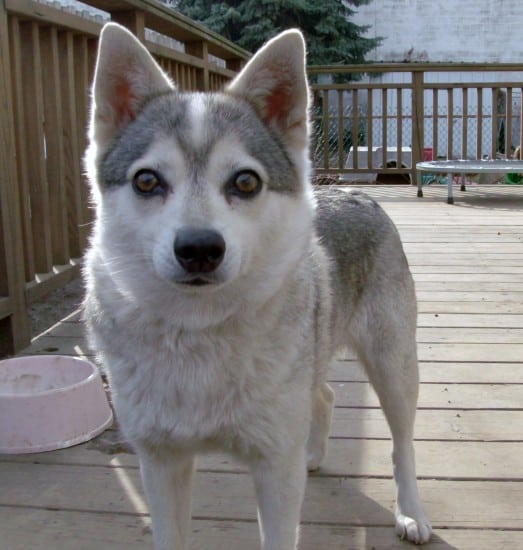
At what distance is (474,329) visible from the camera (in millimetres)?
3529

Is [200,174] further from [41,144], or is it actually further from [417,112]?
[417,112]

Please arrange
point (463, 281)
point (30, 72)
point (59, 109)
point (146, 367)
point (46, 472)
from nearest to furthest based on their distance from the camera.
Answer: point (146, 367) < point (46, 472) < point (30, 72) < point (59, 109) < point (463, 281)

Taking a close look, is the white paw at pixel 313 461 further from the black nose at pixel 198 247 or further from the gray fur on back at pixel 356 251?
the black nose at pixel 198 247

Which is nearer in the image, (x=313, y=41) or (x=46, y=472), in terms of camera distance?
(x=46, y=472)

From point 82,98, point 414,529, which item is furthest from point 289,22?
point 414,529

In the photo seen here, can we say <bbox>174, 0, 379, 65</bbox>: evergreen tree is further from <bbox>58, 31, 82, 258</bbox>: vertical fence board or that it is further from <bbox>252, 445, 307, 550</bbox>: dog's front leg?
<bbox>252, 445, 307, 550</bbox>: dog's front leg

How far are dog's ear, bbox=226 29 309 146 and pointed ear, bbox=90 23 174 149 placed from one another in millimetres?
224

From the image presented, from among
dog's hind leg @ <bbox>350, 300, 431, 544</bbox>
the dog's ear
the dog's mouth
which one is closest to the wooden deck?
dog's hind leg @ <bbox>350, 300, 431, 544</bbox>

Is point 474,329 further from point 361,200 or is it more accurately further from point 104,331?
point 104,331

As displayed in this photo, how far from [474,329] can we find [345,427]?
1.22m

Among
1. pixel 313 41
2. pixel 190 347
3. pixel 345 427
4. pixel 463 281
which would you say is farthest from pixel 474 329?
pixel 313 41

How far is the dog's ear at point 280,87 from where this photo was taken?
1.85m

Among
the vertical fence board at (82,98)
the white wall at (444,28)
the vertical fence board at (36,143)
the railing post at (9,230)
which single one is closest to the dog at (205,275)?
the railing post at (9,230)

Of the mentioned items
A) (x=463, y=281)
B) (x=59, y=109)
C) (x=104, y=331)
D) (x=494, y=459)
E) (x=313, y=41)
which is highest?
(x=313, y=41)
